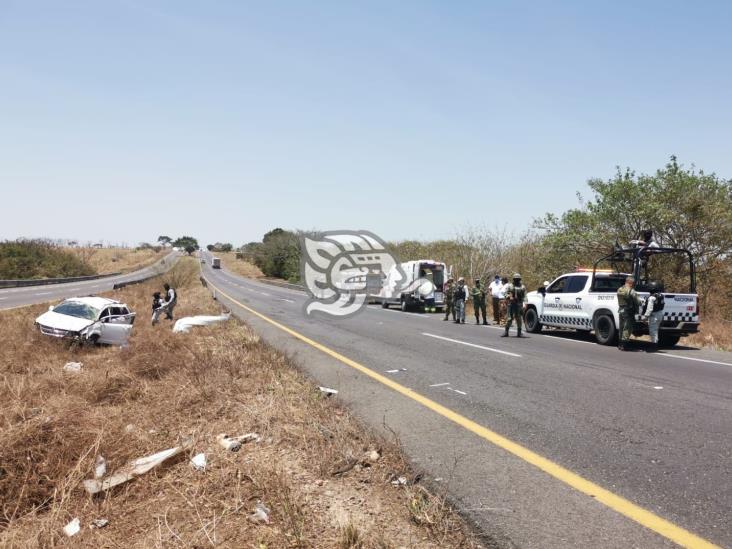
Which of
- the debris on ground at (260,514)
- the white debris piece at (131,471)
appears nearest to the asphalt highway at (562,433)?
the debris on ground at (260,514)

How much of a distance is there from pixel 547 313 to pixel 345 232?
22442mm

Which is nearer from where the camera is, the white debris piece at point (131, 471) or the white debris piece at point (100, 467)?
the white debris piece at point (131, 471)

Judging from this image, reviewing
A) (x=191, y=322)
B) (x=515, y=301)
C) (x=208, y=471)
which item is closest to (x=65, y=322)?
(x=191, y=322)

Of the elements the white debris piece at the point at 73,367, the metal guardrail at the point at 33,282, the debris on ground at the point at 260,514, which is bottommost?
the metal guardrail at the point at 33,282

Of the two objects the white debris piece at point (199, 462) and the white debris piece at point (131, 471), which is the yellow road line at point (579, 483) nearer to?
the white debris piece at point (199, 462)

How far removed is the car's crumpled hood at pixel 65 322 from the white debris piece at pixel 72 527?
9631mm

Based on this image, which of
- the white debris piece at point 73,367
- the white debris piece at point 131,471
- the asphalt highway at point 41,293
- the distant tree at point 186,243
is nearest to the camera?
the white debris piece at point 131,471

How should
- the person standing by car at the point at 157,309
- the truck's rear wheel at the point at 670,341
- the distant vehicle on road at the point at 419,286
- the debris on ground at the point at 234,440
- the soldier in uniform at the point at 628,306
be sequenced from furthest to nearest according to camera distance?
the distant vehicle on road at the point at 419,286 < the person standing by car at the point at 157,309 < the truck's rear wheel at the point at 670,341 < the soldier in uniform at the point at 628,306 < the debris on ground at the point at 234,440

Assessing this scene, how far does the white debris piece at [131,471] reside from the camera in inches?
146

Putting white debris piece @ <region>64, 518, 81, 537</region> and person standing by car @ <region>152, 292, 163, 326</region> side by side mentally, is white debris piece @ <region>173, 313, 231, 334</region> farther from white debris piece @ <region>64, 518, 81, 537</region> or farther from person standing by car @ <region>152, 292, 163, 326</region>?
white debris piece @ <region>64, 518, 81, 537</region>

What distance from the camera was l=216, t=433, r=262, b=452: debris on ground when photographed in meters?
4.42

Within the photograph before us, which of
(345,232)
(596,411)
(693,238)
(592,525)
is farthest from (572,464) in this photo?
(345,232)

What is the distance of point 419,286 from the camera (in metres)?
24.2

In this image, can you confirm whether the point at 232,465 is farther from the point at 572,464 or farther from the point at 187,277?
the point at 187,277
